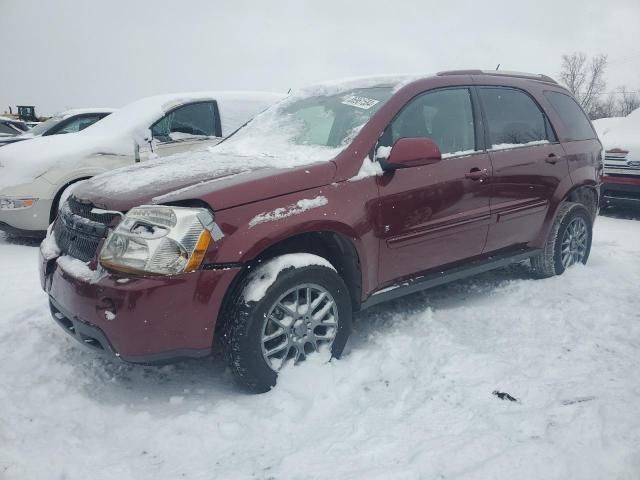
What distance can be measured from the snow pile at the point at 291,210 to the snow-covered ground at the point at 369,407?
33.0 inches

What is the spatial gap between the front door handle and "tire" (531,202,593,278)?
115 centimetres

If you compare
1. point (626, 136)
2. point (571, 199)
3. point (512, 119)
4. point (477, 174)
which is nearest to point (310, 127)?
point (477, 174)

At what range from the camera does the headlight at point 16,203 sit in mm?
5164

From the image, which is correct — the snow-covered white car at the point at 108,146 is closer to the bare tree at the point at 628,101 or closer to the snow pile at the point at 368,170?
the snow pile at the point at 368,170

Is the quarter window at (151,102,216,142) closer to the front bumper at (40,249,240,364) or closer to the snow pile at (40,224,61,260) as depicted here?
the snow pile at (40,224,61,260)

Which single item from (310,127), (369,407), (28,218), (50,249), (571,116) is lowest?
(369,407)

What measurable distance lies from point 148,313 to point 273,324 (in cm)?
66

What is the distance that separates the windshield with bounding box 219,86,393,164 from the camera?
3000 millimetres

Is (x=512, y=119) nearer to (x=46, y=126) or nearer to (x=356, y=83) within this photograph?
(x=356, y=83)

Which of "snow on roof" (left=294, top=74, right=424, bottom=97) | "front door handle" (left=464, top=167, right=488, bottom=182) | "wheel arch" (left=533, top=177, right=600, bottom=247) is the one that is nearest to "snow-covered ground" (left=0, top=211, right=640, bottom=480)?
"wheel arch" (left=533, top=177, right=600, bottom=247)

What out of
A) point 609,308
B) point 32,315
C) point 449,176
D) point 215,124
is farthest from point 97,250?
point 215,124

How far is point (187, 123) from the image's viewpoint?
6051 millimetres

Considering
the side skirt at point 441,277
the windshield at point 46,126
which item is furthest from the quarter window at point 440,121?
the windshield at point 46,126

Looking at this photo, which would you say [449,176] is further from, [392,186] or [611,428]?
[611,428]
